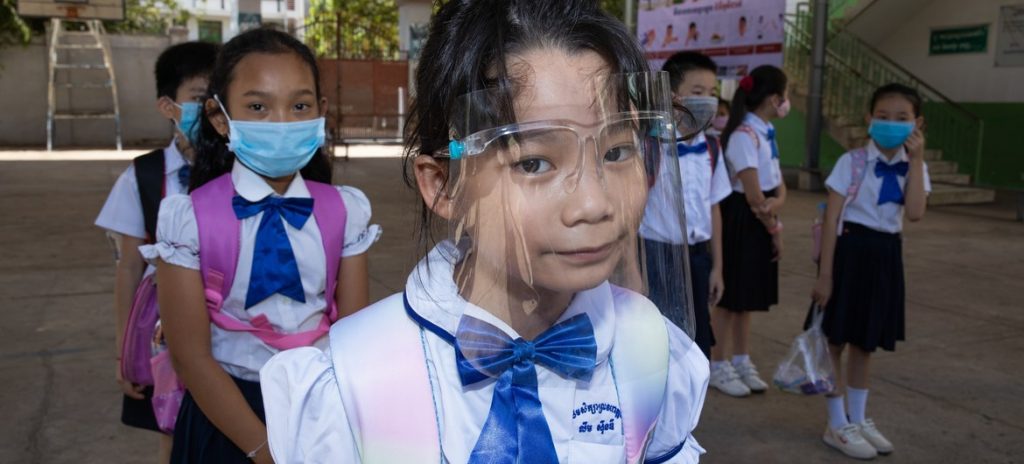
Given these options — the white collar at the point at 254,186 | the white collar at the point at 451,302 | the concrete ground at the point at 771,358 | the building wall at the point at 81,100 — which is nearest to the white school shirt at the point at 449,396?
the white collar at the point at 451,302

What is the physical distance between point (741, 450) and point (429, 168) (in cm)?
284

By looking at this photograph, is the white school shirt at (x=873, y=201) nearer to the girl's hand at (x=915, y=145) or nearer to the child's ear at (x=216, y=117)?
the girl's hand at (x=915, y=145)

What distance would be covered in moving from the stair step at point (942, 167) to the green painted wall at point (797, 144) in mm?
1376

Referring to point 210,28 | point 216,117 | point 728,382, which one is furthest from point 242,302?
point 210,28

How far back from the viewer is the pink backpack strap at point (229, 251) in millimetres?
1880

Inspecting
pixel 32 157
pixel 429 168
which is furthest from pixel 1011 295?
pixel 32 157

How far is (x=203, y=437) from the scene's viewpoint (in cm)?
193

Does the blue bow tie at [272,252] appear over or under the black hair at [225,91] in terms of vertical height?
under

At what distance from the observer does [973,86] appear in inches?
495

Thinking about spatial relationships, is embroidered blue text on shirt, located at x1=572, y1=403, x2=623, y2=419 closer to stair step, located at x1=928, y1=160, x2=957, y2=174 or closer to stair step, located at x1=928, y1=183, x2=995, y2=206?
stair step, located at x1=928, y1=183, x2=995, y2=206

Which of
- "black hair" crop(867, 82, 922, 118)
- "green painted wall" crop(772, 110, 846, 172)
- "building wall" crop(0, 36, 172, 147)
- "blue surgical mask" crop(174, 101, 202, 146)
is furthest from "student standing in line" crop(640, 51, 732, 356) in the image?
"building wall" crop(0, 36, 172, 147)

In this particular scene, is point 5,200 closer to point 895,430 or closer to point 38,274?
point 38,274

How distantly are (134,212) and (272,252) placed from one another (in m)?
0.73

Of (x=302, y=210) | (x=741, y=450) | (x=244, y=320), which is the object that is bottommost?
(x=741, y=450)
